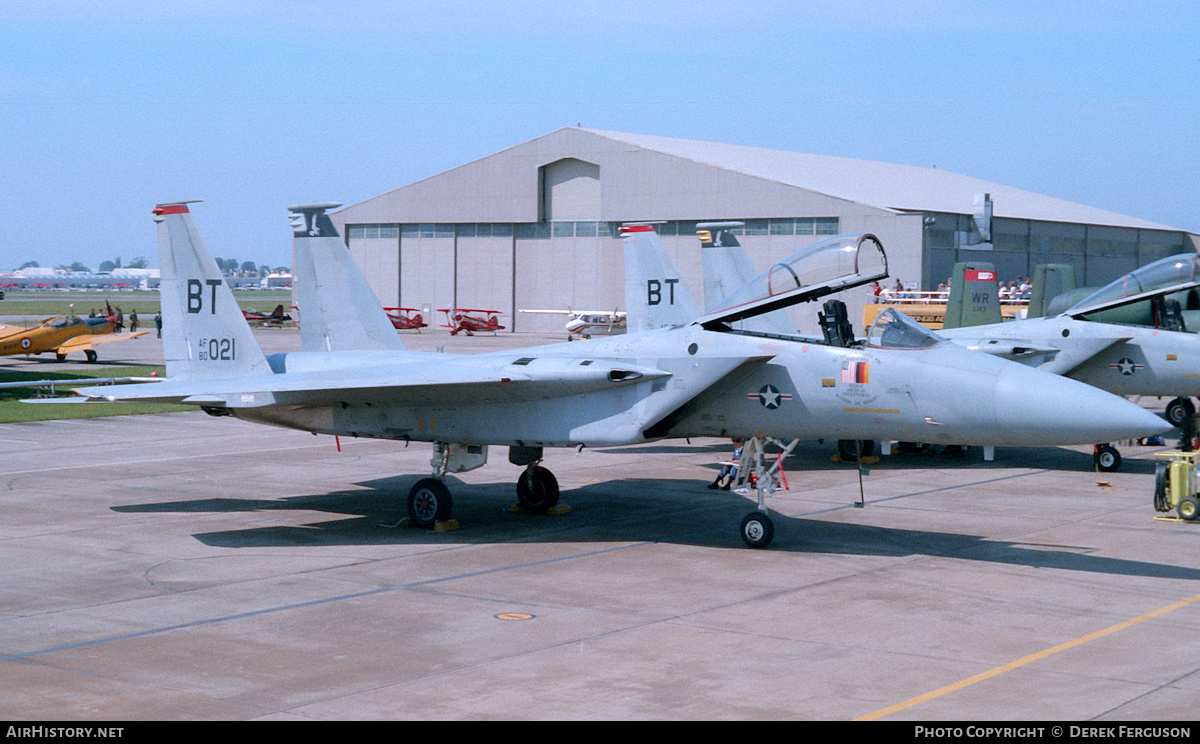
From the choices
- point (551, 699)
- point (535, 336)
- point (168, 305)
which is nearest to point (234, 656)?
point (551, 699)

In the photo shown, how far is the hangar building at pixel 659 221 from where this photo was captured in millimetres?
51312

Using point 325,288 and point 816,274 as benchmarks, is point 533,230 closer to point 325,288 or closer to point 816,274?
point 325,288

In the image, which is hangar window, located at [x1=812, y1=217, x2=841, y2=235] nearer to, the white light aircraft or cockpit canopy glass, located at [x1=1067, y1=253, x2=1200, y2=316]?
the white light aircraft

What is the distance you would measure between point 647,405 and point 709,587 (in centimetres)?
256

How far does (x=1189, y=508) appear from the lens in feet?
47.7

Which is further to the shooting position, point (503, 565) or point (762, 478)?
point (762, 478)

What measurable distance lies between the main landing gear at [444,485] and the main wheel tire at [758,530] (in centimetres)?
305

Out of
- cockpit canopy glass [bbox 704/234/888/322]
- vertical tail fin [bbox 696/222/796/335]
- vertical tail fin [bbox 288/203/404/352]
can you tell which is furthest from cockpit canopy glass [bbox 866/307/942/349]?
vertical tail fin [bbox 696/222/796/335]

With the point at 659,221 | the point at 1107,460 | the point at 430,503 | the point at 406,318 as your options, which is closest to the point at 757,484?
the point at 430,503

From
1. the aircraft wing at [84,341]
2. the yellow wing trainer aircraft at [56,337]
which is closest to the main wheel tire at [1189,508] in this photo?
the aircraft wing at [84,341]

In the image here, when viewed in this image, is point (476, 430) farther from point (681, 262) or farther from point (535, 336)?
point (535, 336)

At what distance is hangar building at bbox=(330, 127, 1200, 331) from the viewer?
5131cm

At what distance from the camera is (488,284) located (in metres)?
64.5

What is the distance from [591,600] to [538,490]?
4.82 m
